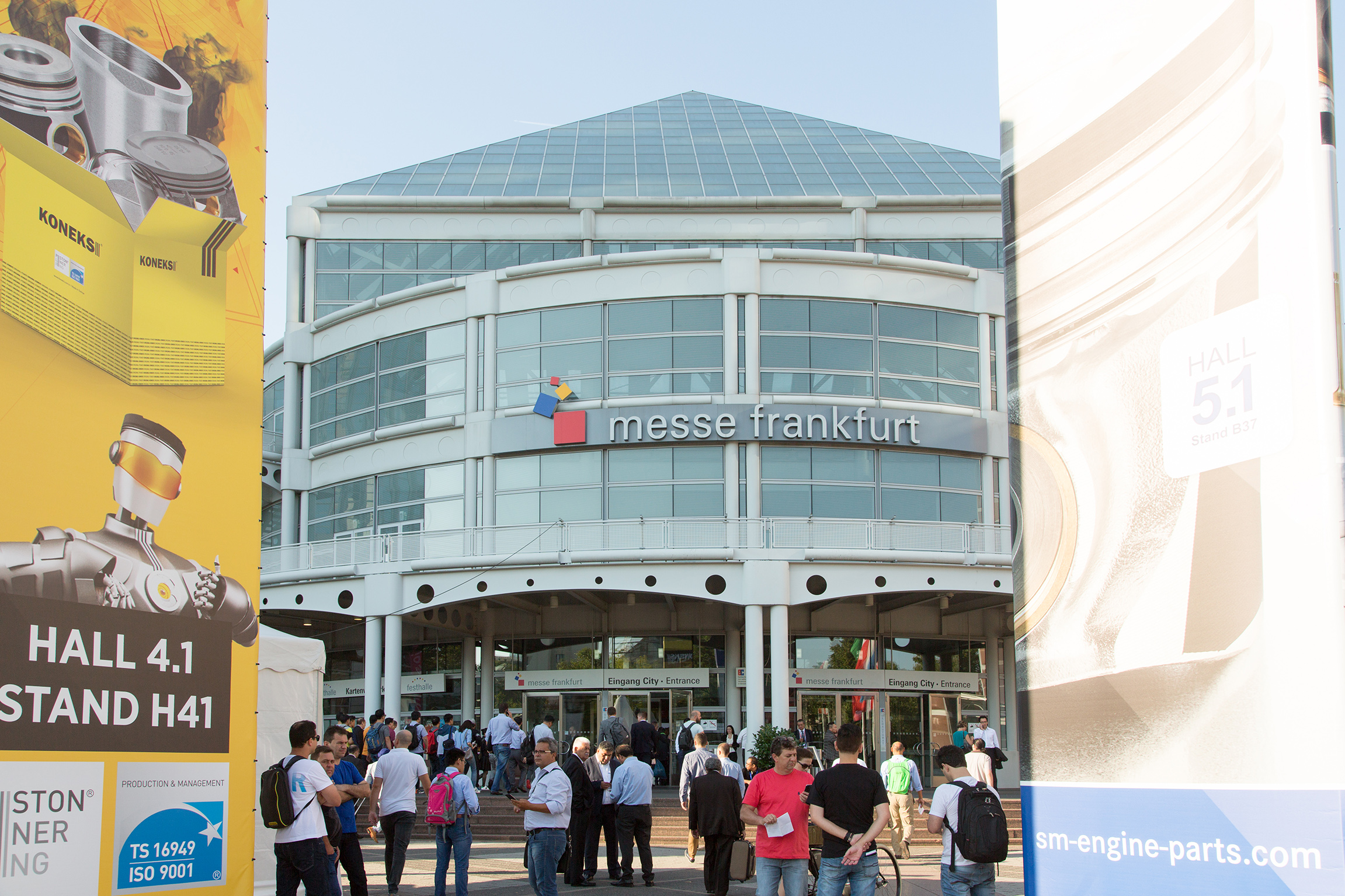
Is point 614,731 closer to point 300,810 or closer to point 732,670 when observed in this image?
point 300,810

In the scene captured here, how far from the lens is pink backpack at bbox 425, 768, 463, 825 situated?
1101 cm

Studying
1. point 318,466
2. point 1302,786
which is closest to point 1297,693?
point 1302,786

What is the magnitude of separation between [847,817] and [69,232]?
581 cm

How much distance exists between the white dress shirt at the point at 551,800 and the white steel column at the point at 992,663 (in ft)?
73.1

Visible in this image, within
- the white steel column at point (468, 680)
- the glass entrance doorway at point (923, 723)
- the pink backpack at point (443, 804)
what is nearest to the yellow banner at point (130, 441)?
the pink backpack at point (443, 804)

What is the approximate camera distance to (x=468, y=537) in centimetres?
2669

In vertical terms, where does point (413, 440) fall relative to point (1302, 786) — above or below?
above

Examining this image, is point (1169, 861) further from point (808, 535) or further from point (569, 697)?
point (569, 697)

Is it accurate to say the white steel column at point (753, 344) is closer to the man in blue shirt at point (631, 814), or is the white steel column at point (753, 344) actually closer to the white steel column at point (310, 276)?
the white steel column at point (310, 276)

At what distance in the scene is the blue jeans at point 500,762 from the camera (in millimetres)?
21609

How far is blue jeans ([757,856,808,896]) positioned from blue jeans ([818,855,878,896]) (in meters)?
0.24

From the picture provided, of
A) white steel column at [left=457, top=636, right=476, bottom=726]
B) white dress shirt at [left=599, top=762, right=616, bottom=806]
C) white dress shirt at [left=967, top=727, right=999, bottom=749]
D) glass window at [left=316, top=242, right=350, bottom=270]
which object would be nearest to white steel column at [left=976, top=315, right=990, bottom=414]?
white dress shirt at [left=967, top=727, right=999, bottom=749]

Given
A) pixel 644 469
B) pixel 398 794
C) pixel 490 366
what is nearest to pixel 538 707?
pixel 644 469

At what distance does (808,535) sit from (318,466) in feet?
44.5
